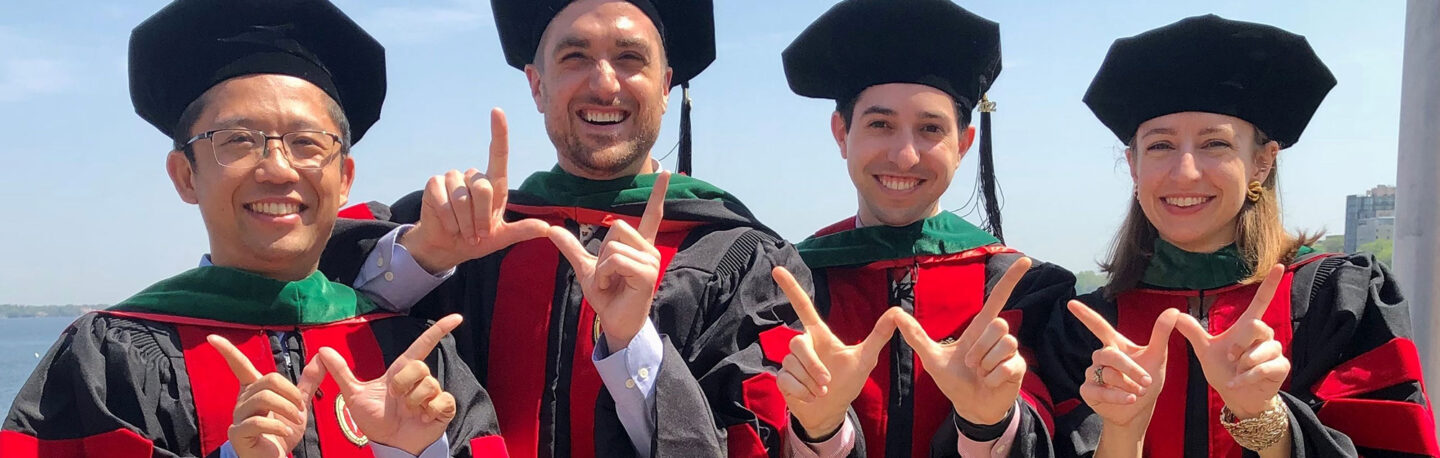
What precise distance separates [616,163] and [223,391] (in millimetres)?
1234

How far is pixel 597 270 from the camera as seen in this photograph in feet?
8.46

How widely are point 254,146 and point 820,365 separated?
1522 mm

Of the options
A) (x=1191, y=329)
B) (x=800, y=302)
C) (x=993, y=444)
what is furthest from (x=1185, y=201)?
(x=800, y=302)

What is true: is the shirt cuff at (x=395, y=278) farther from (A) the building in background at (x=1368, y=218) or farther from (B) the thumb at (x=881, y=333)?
(A) the building in background at (x=1368, y=218)

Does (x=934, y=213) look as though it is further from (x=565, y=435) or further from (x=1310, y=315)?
(x=565, y=435)

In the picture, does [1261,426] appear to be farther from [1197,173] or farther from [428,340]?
[428,340]

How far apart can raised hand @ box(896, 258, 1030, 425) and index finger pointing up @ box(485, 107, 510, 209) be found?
1.08 meters

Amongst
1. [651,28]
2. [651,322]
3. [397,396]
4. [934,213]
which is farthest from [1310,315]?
[397,396]

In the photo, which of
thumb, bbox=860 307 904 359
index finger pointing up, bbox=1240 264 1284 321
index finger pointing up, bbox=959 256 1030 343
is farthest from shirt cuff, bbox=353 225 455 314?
index finger pointing up, bbox=1240 264 1284 321

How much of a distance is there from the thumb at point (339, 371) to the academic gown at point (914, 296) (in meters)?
1.47

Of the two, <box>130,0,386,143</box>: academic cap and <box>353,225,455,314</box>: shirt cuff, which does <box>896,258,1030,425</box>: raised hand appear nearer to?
<box>353,225,455,314</box>: shirt cuff

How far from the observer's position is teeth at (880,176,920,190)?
3436mm

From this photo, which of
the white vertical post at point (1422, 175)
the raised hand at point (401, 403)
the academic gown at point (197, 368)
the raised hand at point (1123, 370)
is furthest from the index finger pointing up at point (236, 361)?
the white vertical post at point (1422, 175)

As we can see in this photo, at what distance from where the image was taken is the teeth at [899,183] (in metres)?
3.44
